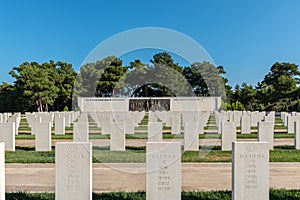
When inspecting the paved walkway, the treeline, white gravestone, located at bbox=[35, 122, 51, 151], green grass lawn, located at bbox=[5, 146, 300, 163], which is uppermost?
the treeline

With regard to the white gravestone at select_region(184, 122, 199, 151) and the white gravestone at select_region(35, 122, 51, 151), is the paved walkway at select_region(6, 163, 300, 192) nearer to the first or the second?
the white gravestone at select_region(184, 122, 199, 151)

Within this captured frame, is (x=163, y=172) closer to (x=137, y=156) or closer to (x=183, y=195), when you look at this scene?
(x=183, y=195)

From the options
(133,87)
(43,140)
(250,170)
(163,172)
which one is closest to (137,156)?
(43,140)

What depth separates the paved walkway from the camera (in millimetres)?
6793

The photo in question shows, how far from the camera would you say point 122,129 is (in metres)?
11.8

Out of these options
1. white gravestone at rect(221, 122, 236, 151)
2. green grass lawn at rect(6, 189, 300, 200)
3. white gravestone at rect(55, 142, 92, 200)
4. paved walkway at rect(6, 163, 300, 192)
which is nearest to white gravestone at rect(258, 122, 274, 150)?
white gravestone at rect(221, 122, 236, 151)

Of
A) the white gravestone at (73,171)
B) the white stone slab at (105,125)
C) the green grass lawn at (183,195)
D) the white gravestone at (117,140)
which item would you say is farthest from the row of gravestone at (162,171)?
the white stone slab at (105,125)

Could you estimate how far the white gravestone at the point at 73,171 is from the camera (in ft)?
16.6

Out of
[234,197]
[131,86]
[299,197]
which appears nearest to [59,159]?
[234,197]

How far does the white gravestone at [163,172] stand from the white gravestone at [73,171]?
94 centimetres

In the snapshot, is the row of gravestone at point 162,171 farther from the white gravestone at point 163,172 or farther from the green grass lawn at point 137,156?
the green grass lawn at point 137,156

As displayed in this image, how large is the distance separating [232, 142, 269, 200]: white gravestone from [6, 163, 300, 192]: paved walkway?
1520 millimetres

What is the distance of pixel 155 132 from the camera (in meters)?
11.6

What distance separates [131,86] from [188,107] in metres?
12.6
